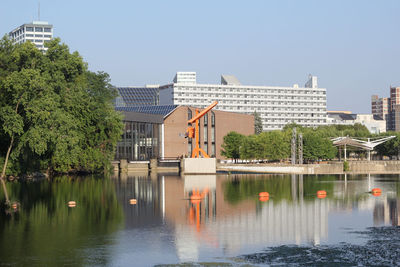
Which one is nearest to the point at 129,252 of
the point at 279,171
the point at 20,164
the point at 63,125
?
the point at 63,125

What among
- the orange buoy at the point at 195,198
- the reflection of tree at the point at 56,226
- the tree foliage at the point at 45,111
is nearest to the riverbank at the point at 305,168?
the tree foliage at the point at 45,111

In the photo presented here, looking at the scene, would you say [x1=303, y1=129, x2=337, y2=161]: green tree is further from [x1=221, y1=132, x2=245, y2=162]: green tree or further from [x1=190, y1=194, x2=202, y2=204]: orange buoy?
[x1=190, y1=194, x2=202, y2=204]: orange buoy

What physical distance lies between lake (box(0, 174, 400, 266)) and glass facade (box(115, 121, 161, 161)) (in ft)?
252

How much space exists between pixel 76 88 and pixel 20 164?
1304 centimetres

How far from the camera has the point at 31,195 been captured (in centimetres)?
5081

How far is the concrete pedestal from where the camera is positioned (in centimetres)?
8775

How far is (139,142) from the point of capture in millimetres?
128500

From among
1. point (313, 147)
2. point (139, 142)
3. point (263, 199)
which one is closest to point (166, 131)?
point (139, 142)

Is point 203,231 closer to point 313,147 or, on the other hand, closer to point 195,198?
point 195,198

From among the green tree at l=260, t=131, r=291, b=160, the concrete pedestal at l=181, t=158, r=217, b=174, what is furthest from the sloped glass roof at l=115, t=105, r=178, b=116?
the concrete pedestal at l=181, t=158, r=217, b=174

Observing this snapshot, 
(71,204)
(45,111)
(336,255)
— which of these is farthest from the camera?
(45,111)

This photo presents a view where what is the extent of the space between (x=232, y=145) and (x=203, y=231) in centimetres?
10971

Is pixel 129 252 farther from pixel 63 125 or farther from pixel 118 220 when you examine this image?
pixel 63 125

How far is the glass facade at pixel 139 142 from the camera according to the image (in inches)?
4943
